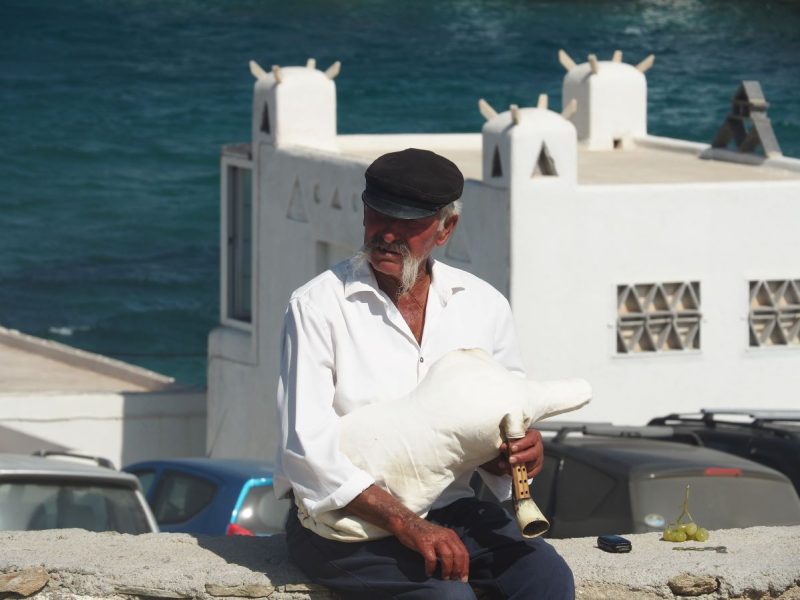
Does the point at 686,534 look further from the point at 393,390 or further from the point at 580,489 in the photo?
the point at 580,489

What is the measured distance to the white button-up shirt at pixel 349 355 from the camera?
16.3ft

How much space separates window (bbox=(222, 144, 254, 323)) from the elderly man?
16.3 metres

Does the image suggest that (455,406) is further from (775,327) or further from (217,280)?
(217,280)

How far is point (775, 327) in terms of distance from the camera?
59.0ft

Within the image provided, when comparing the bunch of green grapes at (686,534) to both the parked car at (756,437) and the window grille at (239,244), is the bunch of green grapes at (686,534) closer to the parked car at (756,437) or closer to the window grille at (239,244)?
the parked car at (756,437)

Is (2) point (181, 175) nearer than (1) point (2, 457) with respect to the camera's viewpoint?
No

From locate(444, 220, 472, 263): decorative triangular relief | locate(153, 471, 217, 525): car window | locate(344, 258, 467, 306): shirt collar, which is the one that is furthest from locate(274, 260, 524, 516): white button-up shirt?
locate(444, 220, 472, 263): decorative triangular relief

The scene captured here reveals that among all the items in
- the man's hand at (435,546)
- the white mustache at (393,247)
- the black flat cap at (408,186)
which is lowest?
the man's hand at (435,546)

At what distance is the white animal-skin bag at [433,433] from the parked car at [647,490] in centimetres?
448

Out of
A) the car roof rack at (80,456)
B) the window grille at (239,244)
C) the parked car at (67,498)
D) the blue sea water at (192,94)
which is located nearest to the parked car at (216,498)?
the car roof rack at (80,456)

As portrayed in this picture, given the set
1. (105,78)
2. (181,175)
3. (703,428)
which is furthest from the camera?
(105,78)

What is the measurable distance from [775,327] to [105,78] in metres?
79.8

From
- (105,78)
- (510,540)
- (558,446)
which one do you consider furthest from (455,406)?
(105,78)

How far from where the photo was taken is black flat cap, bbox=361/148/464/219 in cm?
→ 512
